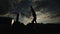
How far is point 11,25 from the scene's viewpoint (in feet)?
8.25

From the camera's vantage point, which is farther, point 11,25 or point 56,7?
point 56,7

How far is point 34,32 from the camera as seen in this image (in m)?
2.53

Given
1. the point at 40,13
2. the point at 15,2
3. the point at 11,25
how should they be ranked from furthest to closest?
the point at 15,2 → the point at 40,13 → the point at 11,25

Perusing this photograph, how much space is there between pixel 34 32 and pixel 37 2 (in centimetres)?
491

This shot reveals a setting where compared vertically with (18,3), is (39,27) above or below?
below

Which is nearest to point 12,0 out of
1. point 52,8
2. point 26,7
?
point 26,7

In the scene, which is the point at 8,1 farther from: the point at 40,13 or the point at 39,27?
the point at 39,27

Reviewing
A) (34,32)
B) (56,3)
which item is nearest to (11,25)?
(34,32)

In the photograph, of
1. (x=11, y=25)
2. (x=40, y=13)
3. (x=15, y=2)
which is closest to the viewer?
(x=11, y=25)

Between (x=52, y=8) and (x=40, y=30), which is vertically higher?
(x=52, y=8)

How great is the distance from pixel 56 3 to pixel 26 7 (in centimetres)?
176

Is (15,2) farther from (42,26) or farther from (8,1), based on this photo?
(42,26)

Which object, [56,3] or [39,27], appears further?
[56,3]

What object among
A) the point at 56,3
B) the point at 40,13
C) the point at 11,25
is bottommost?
the point at 11,25
